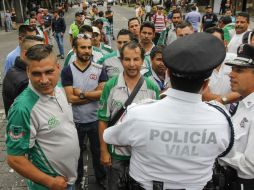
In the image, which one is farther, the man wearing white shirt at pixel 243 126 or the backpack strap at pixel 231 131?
the man wearing white shirt at pixel 243 126

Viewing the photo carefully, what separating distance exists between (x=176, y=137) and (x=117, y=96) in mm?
1502

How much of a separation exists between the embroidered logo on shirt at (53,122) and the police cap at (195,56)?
1.18 meters

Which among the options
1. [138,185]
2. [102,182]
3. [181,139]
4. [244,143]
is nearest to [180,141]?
[181,139]

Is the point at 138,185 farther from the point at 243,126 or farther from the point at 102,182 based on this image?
the point at 102,182

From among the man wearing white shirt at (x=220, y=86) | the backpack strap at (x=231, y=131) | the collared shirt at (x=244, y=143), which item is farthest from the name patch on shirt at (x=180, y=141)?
the man wearing white shirt at (x=220, y=86)

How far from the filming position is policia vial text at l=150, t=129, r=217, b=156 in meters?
1.80

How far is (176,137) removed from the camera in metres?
1.80

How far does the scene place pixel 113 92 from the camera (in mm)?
3256

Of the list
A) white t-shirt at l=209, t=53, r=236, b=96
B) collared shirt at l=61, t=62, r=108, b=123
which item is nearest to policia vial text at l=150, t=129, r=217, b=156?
white t-shirt at l=209, t=53, r=236, b=96

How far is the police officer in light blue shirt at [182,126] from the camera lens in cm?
172

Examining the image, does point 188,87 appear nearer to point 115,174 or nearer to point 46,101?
point 46,101

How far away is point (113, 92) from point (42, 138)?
1.01 meters

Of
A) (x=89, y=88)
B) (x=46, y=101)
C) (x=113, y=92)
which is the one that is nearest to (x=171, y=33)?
(x=89, y=88)

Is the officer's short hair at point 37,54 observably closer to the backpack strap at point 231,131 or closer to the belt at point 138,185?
the belt at point 138,185
